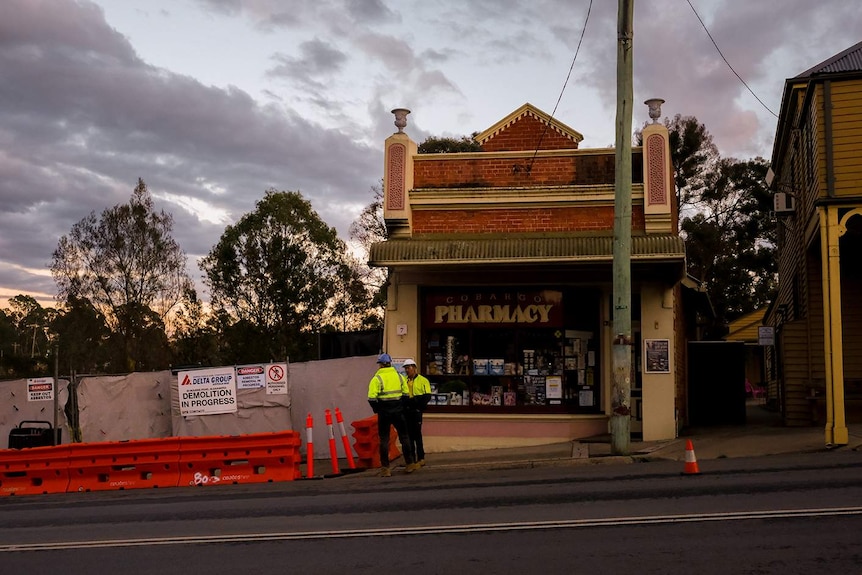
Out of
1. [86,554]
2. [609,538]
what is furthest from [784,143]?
[86,554]

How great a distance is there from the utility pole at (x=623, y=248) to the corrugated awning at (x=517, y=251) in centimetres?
99

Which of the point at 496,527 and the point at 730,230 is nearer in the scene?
the point at 496,527

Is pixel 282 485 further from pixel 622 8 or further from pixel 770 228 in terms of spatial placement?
pixel 770 228

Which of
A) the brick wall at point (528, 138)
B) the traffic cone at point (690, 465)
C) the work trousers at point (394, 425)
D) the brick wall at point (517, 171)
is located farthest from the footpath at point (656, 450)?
the brick wall at point (528, 138)

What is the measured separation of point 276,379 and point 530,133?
7.26 m

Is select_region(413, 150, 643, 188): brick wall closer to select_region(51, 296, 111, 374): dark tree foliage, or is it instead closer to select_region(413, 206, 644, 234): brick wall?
select_region(413, 206, 644, 234): brick wall

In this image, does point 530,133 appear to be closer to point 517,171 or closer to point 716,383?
point 517,171

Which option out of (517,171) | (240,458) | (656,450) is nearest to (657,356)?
(656,450)

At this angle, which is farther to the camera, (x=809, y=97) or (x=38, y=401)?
(x=38, y=401)

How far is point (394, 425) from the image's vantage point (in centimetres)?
1461

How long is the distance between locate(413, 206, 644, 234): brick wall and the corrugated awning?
1.83 feet

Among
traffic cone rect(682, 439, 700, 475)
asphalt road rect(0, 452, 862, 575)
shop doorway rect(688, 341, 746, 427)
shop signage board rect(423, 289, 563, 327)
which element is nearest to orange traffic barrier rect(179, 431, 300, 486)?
asphalt road rect(0, 452, 862, 575)

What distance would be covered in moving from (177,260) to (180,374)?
83.9ft

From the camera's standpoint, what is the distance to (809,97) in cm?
1683
